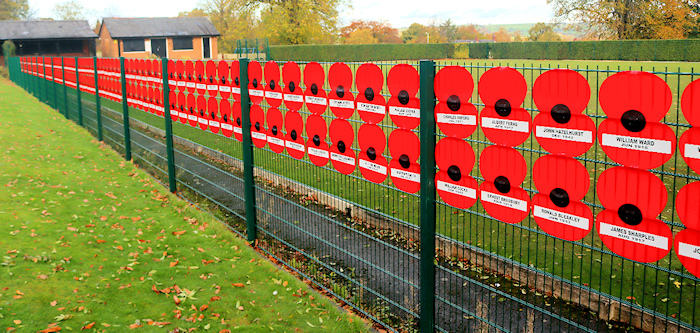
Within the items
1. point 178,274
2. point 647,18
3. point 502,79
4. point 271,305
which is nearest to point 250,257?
point 178,274

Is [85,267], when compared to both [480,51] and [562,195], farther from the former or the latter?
[480,51]

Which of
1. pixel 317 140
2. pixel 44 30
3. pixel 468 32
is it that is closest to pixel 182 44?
pixel 44 30

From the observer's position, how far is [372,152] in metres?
4.70

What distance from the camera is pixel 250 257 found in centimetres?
648

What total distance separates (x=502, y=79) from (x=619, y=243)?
114 centimetres

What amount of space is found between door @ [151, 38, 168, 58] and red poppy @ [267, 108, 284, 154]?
67256 mm

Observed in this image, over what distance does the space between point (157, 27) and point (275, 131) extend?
69.8 meters

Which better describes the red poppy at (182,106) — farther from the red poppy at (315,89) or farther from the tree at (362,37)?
the tree at (362,37)

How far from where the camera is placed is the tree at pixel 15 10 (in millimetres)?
90000

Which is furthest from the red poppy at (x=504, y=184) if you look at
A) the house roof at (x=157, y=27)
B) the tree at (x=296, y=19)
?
the house roof at (x=157, y=27)

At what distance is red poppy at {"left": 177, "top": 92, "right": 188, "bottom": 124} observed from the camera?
830 centimetres

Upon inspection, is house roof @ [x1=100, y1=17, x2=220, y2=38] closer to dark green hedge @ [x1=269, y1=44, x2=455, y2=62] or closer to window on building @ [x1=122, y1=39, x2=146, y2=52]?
window on building @ [x1=122, y1=39, x2=146, y2=52]

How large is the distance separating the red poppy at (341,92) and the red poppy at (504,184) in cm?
150

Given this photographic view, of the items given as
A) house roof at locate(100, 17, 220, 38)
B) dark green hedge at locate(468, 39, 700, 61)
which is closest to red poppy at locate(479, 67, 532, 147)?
dark green hedge at locate(468, 39, 700, 61)
